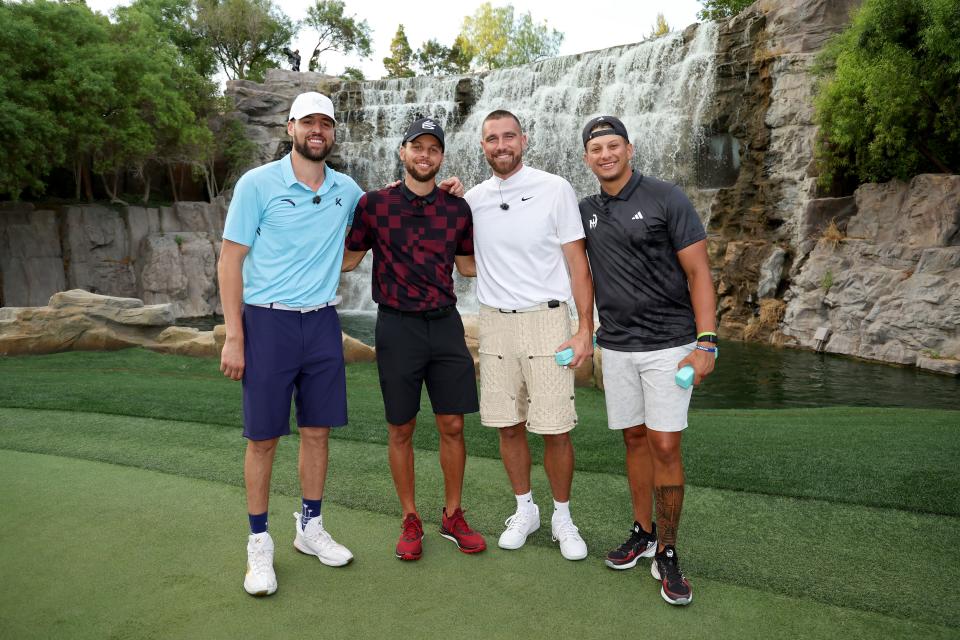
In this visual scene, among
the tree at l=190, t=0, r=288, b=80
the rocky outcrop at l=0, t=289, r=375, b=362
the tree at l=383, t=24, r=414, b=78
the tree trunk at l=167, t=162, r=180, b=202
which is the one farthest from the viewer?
the tree at l=383, t=24, r=414, b=78

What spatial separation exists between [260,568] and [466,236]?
182 centimetres

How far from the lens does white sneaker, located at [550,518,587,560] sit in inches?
128

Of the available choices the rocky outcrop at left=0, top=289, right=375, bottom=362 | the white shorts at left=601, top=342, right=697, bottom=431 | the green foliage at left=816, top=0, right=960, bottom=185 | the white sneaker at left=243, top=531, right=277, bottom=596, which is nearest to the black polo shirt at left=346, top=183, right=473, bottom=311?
the white shorts at left=601, top=342, right=697, bottom=431

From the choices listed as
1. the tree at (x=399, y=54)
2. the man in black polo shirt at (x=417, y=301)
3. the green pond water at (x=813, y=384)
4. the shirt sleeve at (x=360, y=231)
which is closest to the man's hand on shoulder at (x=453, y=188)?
the man in black polo shirt at (x=417, y=301)

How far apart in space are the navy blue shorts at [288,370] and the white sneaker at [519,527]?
976 mm

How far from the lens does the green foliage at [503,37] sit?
2064 inches

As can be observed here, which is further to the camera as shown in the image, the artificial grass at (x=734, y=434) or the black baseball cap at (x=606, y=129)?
the artificial grass at (x=734, y=434)

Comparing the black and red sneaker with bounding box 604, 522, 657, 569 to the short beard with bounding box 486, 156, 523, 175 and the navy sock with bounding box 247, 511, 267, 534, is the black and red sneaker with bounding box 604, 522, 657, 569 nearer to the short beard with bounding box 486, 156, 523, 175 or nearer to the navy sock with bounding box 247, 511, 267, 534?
the navy sock with bounding box 247, 511, 267, 534

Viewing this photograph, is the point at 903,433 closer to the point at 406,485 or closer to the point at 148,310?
the point at 406,485

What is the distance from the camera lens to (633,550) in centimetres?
321

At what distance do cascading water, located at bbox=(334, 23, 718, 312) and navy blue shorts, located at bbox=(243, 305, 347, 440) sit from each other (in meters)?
15.5

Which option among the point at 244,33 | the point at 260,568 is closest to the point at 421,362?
the point at 260,568

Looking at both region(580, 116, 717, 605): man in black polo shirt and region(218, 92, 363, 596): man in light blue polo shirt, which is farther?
region(218, 92, 363, 596): man in light blue polo shirt

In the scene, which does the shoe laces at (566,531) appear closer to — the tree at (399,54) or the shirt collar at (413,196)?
the shirt collar at (413,196)
